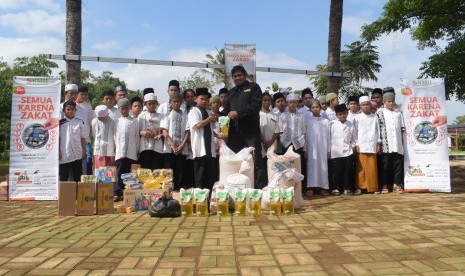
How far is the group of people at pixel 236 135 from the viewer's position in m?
5.84

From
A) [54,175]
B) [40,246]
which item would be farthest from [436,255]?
[54,175]

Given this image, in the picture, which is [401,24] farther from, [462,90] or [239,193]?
[239,193]

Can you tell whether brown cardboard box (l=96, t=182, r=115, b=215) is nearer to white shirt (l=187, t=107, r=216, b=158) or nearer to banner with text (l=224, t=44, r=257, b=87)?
white shirt (l=187, t=107, r=216, b=158)

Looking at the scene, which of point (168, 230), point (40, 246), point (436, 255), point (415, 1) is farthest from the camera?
point (415, 1)

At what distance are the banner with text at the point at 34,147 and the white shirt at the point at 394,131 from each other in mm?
5377

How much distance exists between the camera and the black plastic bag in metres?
4.75

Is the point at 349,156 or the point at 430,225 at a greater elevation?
the point at 349,156

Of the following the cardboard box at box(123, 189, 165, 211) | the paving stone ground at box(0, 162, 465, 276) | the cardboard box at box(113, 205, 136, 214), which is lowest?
the paving stone ground at box(0, 162, 465, 276)

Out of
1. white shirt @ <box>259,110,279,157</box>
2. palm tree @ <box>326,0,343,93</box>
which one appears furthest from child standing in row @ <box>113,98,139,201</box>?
palm tree @ <box>326,0,343,93</box>

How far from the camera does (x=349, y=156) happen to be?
7.02 meters

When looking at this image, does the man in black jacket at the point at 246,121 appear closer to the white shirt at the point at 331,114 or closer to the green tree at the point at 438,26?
the white shirt at the point at 331,114

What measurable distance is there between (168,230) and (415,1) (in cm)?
697

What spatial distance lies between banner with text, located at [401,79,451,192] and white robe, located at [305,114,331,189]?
4.41 feet

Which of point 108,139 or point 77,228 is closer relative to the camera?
point 77,228
